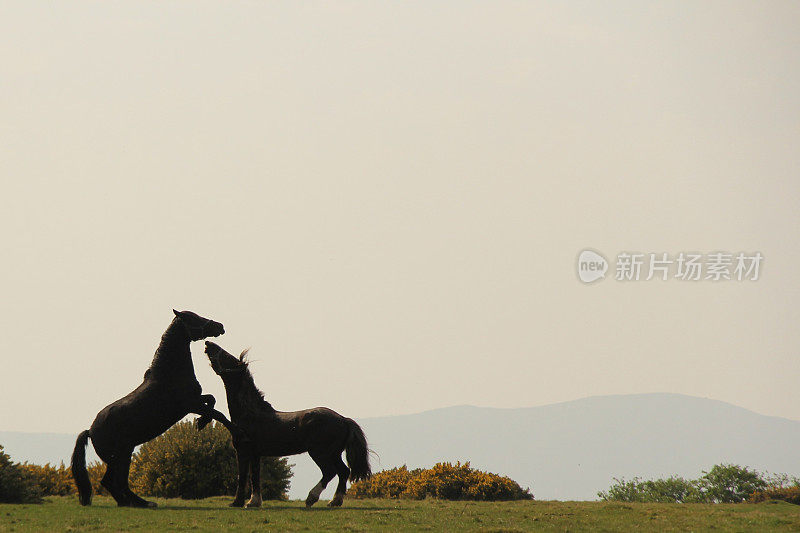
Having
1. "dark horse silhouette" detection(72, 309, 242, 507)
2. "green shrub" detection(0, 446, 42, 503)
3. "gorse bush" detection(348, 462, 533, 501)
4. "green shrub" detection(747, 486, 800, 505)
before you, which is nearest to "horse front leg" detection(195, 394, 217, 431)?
"dark horse silhouette" detection(72, 309, 242, 507)

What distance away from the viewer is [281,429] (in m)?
21.2

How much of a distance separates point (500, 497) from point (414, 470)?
3.73 m

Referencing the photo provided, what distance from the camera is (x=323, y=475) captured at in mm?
21031

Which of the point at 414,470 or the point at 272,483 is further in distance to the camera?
the point at 414,470

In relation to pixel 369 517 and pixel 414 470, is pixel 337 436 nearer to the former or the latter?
pixel 369 517

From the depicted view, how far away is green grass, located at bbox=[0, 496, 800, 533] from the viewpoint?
1730 centimetres

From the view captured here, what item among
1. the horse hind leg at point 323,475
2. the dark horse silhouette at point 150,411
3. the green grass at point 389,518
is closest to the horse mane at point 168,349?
the dark horse silhouette at point 150,411

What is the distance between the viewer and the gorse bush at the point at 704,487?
39.3 m

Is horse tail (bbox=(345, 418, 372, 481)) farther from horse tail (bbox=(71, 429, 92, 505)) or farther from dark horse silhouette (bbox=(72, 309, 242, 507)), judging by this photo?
horse tail (bbox=(71, 429, 92, 505))

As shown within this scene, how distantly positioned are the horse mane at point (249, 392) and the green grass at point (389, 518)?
2.35 m

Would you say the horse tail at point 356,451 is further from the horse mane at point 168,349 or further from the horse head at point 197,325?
the horse mane at point 168,349

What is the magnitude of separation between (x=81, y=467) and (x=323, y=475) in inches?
219

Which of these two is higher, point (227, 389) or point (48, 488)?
point (227, 389)

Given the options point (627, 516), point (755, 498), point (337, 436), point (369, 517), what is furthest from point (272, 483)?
point (755, 498)
